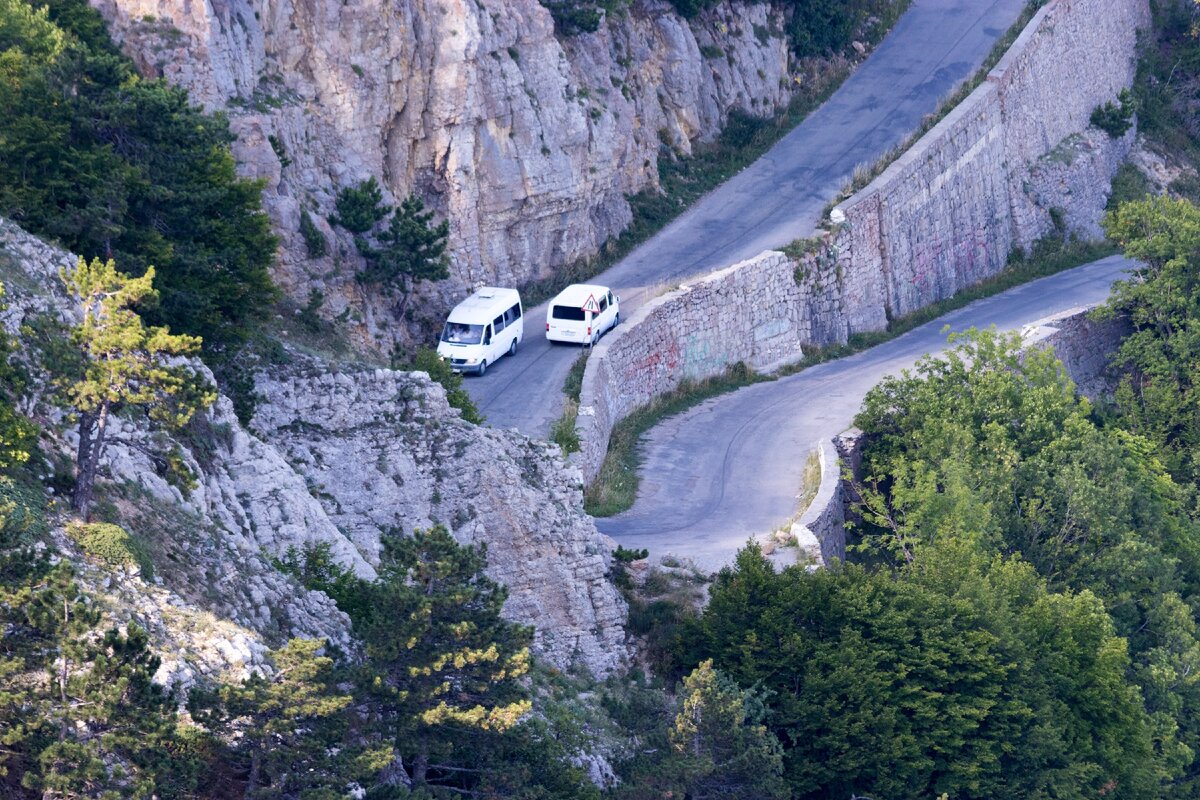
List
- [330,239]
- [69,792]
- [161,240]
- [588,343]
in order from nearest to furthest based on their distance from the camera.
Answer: [69,792], [161,240], [330,239], [588,343]

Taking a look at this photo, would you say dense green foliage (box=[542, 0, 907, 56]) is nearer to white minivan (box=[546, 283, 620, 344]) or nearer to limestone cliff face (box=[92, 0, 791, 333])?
limestone cliff face (box=[92, 0, 791, 333])

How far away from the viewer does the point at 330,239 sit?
31.8 meters

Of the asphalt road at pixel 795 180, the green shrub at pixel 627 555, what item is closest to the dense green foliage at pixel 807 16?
the asphalt road at pixel 795 180

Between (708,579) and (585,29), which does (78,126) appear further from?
(585,29)

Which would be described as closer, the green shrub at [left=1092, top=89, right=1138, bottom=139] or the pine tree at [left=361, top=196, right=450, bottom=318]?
the pine tree at [left=361, top=196, right=450, bottom=318]

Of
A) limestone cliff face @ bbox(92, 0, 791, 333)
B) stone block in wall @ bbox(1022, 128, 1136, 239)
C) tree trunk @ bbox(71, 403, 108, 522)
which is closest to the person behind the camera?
tree trunk @ bbox(71, 403, 108, 522)

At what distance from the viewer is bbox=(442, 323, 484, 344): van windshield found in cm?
3322

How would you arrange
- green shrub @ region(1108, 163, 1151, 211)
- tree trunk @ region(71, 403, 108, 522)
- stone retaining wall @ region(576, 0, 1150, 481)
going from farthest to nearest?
green shrub @ region(1108, 163, 1151, 211)
stone retaining wall @ region(576, 0, 1150, 481)
tree trunk @ region(71, 403, 108, 522)

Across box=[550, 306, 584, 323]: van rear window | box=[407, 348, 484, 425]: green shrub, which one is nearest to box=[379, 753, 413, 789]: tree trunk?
box=[407, 348, 484, 425]: green shrub

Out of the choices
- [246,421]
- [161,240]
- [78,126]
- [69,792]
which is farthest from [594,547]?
[69,792]

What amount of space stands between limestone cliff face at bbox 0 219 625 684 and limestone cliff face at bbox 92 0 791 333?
633 centimetres

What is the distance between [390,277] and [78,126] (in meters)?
9.92

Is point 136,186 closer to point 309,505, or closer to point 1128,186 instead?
point 309,505

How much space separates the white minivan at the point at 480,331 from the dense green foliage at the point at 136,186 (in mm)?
7825
